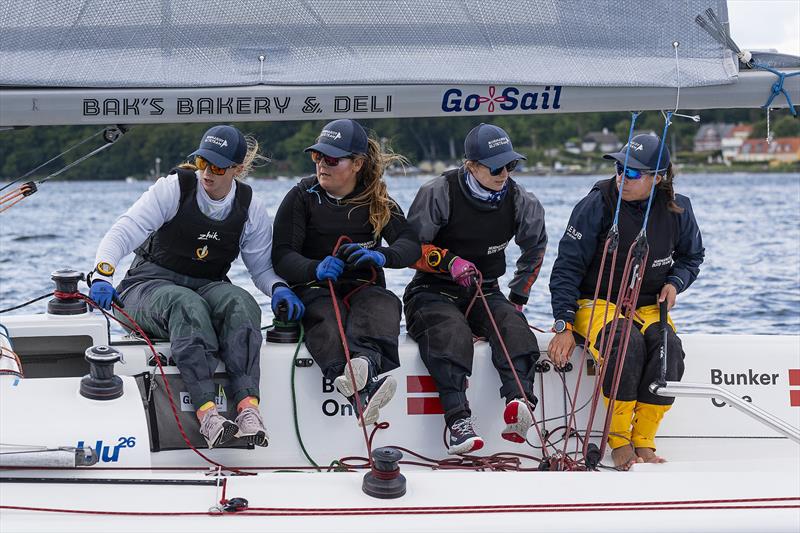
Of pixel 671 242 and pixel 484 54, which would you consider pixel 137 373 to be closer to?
A: pixel 484 54

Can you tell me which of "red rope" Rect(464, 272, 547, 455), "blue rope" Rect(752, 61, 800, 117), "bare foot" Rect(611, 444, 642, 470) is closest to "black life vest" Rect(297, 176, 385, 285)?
→ "red rope" Rect(464, 272, 547, 455)

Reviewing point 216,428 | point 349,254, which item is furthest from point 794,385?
point 216,428

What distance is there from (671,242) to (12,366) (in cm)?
227

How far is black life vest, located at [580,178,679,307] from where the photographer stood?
12.5 feet

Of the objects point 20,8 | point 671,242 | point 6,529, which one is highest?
point 20,8

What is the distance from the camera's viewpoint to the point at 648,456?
3662 mm

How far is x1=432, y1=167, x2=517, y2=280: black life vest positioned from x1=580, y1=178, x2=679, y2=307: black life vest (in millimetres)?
331

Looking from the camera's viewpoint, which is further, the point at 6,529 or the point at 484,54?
the point at 484,54

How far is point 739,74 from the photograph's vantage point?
3646mm

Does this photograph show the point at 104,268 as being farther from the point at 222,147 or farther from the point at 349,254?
the point at 349,254

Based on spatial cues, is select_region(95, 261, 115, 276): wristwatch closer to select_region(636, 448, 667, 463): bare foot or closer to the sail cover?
the sail cover

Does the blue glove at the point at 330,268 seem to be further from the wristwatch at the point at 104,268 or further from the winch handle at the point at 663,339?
the winch handle at the point at 663,339

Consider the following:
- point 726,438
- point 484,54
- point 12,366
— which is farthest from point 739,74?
point 12,366

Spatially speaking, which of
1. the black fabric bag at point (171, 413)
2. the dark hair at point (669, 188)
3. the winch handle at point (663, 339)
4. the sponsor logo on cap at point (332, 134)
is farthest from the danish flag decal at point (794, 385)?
the black fabric bag at point (171, 413)
